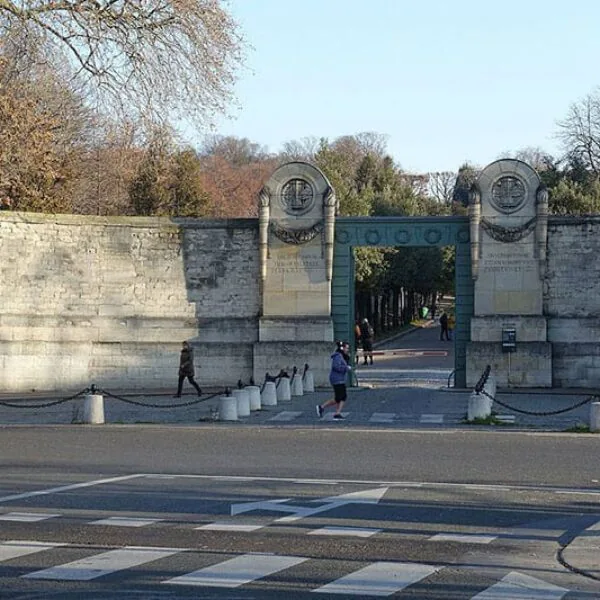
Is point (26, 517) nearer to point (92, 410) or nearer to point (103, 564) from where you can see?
point (103, 564)

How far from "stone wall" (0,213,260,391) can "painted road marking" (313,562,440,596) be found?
23789 mm

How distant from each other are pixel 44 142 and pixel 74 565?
87.1 feet

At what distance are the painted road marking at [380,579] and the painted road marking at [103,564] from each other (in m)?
1.72

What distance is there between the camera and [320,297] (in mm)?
33844

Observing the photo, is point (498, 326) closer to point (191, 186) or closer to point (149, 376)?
point (149, 376)

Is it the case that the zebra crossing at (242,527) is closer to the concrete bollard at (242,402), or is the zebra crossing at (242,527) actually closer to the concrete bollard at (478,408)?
the concrete bollard at (478,408)

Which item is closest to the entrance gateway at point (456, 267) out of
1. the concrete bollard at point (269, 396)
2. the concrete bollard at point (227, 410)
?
the concrete bollard at point (269, 396)

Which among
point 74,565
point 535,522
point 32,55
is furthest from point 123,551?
point 32,55

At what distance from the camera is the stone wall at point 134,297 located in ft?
112

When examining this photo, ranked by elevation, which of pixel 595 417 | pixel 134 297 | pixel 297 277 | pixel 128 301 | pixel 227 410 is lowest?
pixel 227 410

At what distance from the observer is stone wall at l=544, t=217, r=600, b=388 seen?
33156 millimetres

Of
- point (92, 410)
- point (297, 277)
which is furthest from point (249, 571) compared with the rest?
point (297, 277)

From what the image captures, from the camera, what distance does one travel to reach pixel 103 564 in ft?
33.2

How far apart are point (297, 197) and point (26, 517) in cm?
2219
